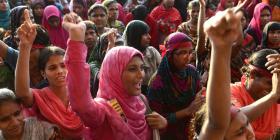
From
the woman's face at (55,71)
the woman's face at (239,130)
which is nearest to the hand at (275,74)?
the woman's face at (239,130)

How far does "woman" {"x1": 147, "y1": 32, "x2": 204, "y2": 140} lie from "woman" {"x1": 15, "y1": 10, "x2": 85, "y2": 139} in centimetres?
81

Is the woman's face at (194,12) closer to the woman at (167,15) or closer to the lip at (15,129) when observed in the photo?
the woman at (167,15)

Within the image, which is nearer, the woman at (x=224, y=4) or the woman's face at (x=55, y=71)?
the woman's face at (x=55, y=71)

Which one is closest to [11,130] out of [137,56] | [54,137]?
[54,137]

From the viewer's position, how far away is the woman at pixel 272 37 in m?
4.72

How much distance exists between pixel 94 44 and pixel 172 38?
1.30 metres

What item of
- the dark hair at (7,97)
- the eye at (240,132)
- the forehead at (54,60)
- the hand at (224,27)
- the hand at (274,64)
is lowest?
the eye at (240,132)

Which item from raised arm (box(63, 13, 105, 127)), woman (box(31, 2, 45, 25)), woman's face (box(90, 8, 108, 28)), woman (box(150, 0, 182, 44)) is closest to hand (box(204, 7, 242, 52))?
raised arm (box(63, 13, 105, 127))

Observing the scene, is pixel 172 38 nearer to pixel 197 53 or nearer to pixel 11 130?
pixel 197 53

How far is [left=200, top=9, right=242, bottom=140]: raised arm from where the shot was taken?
1525 millimetres

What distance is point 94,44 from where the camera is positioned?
4.62 m

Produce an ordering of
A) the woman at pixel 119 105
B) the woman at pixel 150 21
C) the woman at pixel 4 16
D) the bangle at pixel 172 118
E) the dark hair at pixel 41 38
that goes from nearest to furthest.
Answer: the woman at pixel 119 105 < the bangle at pixel 172 118 < the dark hair at pixel 41 38 < the woman at pixel 4 16 < the woman at pixel 150 21

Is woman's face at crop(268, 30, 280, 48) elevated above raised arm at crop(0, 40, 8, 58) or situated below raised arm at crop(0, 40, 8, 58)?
below

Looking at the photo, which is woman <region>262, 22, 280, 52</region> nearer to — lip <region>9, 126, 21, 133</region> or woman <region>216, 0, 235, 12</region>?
woman <region>216, 0, 235, 12</region>
